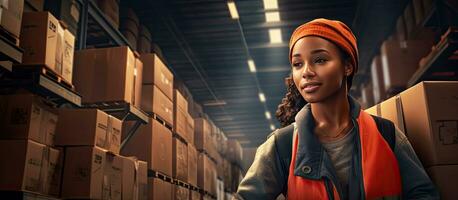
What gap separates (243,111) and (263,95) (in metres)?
1.89

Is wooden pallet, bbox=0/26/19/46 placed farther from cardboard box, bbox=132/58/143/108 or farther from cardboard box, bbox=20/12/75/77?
cardboard box, bbox=132/58/143/108

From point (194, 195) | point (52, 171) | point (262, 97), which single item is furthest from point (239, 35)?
point (52, 171)

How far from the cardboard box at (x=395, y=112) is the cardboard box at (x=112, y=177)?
8.99 ft

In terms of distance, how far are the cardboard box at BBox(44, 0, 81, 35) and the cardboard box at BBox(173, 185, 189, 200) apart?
2.57 m

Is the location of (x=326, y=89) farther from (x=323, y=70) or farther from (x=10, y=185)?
(x=10, y=185)

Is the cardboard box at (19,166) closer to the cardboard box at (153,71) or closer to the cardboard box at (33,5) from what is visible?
the cardboard box at (33,5)

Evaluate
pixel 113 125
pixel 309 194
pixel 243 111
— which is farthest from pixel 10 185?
pixel 243 111

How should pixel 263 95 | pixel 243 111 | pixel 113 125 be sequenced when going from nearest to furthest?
pixel 113 125 < pixel 263 95 < pixel 243 111

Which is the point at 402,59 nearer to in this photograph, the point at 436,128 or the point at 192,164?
the point at 192,164

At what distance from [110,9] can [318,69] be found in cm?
502

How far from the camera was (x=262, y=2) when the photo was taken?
27.9 feet

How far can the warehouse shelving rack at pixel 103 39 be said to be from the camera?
5203 millimetres

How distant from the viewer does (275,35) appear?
9.84 metres

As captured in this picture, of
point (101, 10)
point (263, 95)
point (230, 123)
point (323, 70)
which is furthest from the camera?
point (230, 123)
